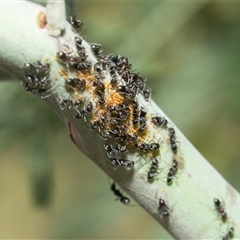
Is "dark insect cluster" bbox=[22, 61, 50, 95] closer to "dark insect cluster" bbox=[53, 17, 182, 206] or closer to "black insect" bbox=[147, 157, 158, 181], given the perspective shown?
"dark insect cluster" bbox=[53, 17, 182, 206]

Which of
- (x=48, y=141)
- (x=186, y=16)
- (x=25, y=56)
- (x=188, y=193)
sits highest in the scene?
(x=186, y=16)

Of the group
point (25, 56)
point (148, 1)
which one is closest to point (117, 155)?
point (25, 56)

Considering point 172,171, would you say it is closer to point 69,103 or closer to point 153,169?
point 153,169

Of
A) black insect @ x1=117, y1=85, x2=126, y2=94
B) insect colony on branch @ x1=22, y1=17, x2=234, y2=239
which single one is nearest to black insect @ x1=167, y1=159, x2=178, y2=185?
insect colony on branch @ x1=22, y1=17, x2=234, y2=239

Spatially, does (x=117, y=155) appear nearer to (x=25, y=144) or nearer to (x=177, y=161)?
(x=177, y=161)

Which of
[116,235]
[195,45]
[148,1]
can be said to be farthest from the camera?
[116,235]

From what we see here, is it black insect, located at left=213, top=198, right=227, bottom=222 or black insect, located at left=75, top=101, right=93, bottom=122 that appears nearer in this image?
black insect, located at left=75, top=101, right=93, bottom=122

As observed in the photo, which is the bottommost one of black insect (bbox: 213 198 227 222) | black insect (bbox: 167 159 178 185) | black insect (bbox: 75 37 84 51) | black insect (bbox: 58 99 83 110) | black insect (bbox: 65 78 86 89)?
black insect (bbox: 213 198 227 222)
